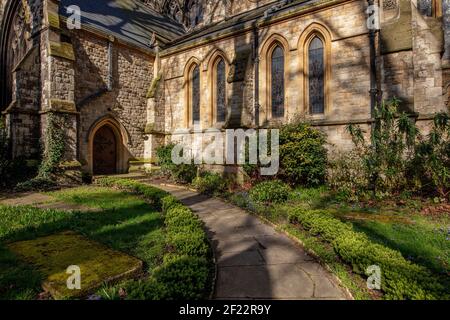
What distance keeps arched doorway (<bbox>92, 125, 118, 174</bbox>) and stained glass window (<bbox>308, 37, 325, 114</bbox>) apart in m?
10.8

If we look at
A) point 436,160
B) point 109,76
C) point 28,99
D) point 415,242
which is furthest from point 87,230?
point 109,76

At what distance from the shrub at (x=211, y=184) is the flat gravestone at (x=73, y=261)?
4.93 meters

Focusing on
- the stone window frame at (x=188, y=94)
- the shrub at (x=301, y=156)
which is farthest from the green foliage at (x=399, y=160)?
the stone window frame at (x=188, y=94)

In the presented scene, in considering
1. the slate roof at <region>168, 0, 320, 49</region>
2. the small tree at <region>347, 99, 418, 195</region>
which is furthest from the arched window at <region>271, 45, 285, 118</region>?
the small tree at <region>347, 99, 418, 195</region>

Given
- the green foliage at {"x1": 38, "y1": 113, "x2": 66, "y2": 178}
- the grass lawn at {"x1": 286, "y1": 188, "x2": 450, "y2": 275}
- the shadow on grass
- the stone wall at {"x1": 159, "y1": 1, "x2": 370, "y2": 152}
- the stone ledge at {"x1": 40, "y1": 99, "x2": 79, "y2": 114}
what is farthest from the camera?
the stone ledge at {"x1": 40, "y1": 99, "x2": 79, "y2": 114}

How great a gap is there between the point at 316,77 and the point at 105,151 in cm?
1146

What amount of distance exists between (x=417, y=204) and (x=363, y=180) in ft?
5.37

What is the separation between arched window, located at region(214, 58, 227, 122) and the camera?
40.5 ft

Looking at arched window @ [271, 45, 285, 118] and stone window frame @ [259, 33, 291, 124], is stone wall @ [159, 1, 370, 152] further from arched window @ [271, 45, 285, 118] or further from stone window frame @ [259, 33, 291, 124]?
arched window @ [271, 45, 285, 118]

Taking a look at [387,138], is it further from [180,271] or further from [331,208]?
[180,271]

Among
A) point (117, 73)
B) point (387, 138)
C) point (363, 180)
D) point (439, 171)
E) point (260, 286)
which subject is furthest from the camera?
point (117, 73)

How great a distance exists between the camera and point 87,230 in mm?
4402
